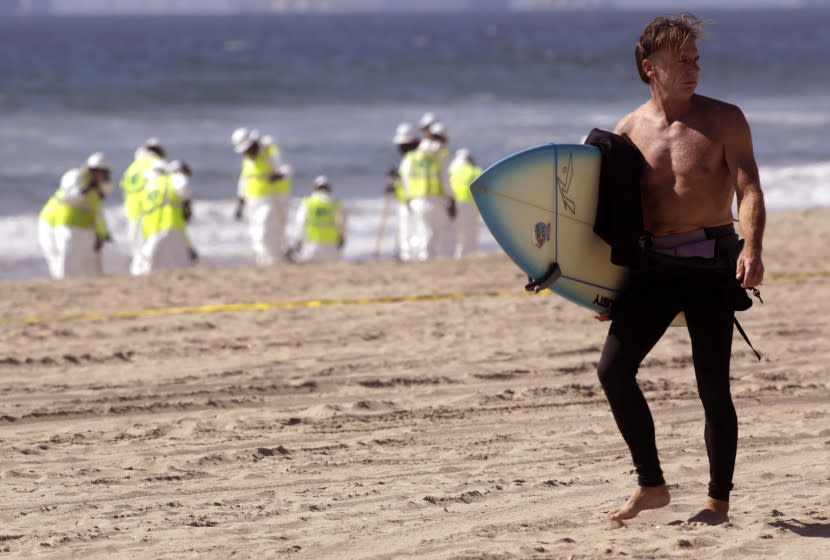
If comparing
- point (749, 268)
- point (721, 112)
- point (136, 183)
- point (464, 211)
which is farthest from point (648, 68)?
point (464, 211)

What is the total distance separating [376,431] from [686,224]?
2.20 metres

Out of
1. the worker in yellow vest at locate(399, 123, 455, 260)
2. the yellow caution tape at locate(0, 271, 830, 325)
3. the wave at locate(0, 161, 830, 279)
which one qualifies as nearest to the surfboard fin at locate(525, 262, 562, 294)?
the yellow caution tape at locate(0, 271, 830, 325)

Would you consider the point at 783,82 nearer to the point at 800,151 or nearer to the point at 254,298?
the point at 800,151

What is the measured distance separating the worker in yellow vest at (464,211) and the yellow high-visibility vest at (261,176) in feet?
6.59

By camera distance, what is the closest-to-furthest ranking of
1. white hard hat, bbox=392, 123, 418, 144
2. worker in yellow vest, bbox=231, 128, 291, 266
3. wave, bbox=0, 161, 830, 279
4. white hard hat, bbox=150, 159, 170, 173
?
white hard hat, bbox=150, 159, 170, 173, worker in yellow vest, bbox=231, 128, 291, 266, wave, bbox=0, 161, 830, 279, white hard hat, bbox=392, 123, 418, 144

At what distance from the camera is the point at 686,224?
14.7 feet

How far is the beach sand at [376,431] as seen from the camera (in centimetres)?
468

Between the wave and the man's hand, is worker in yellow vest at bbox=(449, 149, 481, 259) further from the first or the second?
the man's hand

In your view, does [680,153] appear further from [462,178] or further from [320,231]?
[462,178]

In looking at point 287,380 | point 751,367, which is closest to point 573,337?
point 751,367

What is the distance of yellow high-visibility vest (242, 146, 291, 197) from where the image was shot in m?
16.4

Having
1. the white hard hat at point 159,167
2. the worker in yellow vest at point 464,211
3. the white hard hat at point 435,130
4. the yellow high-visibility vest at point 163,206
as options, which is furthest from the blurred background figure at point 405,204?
the yellow high-visibility vest at point 163,206

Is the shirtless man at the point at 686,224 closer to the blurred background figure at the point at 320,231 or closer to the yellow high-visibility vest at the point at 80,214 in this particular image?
the yellow high-visibility vest at the point at 80,214

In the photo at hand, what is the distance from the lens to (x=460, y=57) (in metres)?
72.6
